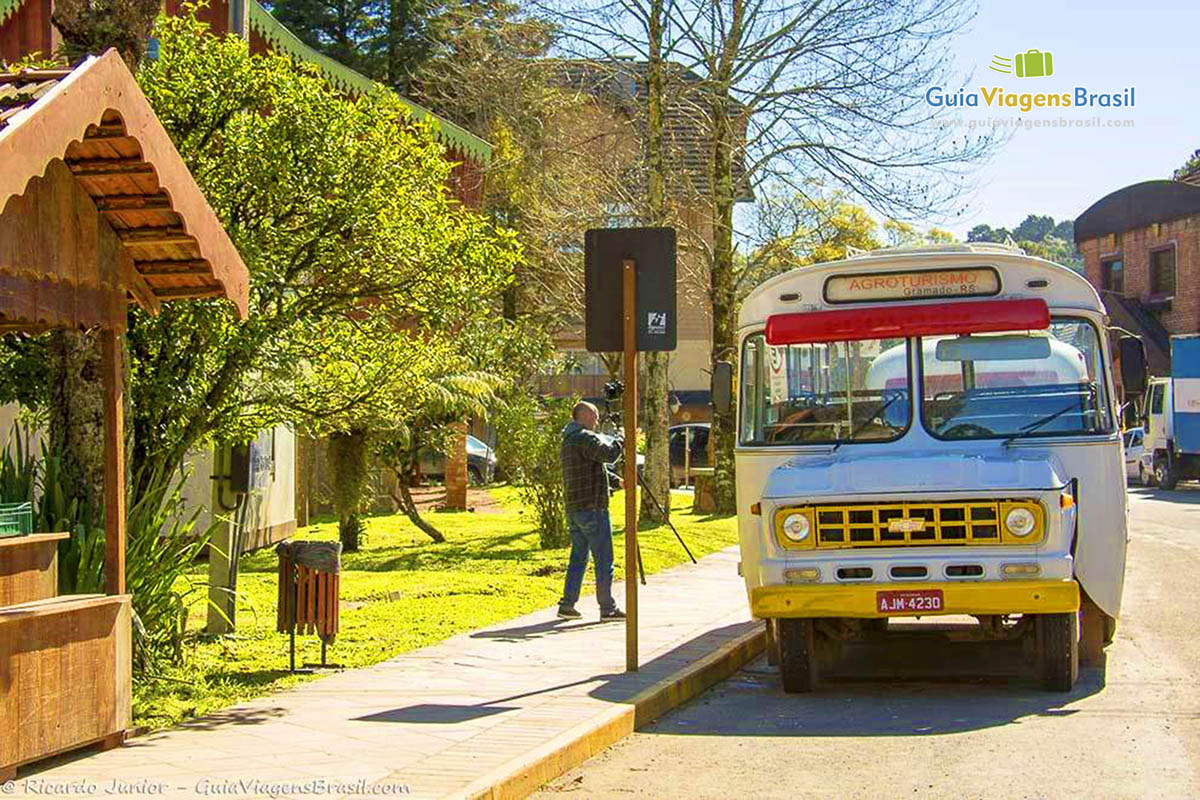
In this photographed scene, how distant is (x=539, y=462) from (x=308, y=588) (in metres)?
9.75

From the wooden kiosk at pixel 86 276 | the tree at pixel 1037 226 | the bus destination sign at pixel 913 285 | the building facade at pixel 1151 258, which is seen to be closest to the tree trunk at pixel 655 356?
the bus destination sign at pixel 913 285

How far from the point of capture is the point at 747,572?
11.2 meters

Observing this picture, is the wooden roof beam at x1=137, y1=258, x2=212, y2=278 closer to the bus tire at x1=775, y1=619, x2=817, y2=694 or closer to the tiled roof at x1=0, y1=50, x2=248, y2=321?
the tiled roof at x1=0, y1=50, x2=248, y2=321

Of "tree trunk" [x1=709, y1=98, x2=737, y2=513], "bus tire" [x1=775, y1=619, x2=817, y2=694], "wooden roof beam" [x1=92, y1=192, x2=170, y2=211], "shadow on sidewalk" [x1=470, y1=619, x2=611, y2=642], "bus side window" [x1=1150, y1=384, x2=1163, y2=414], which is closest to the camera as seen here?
"wooden roof beam" [x1=92, y1=192, x2=170, y2=211]

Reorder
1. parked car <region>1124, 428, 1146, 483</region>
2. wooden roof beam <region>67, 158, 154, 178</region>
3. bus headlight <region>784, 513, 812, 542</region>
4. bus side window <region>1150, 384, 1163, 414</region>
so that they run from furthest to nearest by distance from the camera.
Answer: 1. parked car <region>1124, 428, 1146, 483</region>
2. bus side window <region>1150, 384, 1163, 414</region>
3. bus headlight <region>784, 513, 812, 542</region>
4. wooden roof beam <region>67, 158, 154, 178</region>

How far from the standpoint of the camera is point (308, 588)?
10.6m

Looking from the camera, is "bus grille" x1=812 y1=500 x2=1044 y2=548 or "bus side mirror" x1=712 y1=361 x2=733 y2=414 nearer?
"bus grille" x1=812 y1=500 x2=1044 y2=548

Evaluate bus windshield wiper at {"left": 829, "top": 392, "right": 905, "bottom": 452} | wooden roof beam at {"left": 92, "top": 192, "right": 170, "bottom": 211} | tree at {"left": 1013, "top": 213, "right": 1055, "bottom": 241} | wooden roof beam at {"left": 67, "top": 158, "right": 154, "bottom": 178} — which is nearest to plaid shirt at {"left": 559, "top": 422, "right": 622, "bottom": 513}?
bus windshield wiper at {"left": 829, "top": 392, "right": 905, "bottom": 452}

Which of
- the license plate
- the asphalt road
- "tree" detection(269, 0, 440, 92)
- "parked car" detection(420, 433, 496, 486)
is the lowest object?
the asphalt road

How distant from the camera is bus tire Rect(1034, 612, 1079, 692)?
9938 millimetres

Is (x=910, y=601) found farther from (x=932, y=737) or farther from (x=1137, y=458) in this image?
(x=1137, y=458)

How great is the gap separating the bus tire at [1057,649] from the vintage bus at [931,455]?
1 centimetres

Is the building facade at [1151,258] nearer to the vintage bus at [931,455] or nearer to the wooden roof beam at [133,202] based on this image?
the vintage bus at [931,455]

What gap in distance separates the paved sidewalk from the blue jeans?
19.0 inches
